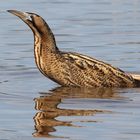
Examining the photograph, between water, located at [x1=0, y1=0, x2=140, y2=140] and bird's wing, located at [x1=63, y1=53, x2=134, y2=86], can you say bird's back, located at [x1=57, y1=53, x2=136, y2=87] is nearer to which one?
bird's wing, located at [x1=63, y1=53, x2=134, y2=86]

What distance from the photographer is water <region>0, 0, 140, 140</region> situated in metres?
11.5

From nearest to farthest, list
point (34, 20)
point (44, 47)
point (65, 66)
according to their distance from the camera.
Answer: point (34, 20) → point (65, 66) → point (44, 47)

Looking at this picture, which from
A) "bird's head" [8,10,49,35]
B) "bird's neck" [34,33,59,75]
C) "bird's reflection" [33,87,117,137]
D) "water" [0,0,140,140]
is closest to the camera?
"water" [0,0,140,140]

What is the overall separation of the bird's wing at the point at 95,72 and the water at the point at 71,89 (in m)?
0.28

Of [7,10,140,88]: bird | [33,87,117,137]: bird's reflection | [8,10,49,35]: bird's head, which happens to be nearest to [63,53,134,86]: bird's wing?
[7,10,140,88]: bird

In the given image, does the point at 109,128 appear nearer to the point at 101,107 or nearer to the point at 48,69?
the point at 101,107

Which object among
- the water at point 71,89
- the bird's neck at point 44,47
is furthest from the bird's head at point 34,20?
the water at point 71,89

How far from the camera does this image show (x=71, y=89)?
1489 cm

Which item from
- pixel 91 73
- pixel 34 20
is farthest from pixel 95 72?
pixel 34 20

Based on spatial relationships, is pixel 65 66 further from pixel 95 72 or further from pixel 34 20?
pixel 34 20

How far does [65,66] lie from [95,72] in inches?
19.4

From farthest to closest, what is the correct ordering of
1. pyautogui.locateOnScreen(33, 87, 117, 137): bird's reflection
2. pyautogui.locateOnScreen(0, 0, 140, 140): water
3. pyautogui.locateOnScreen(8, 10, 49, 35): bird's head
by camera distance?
pyautogui.locateOnScreen(8, 10, 49, 35): bird's head < pyautogui.locateOnScreen(33, 87, 117, 137): bird's reflection < pyautogui.locateOnScreen(0, 0, 140, 140): water

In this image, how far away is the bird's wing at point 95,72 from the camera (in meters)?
15.0

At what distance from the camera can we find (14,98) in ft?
44.8
